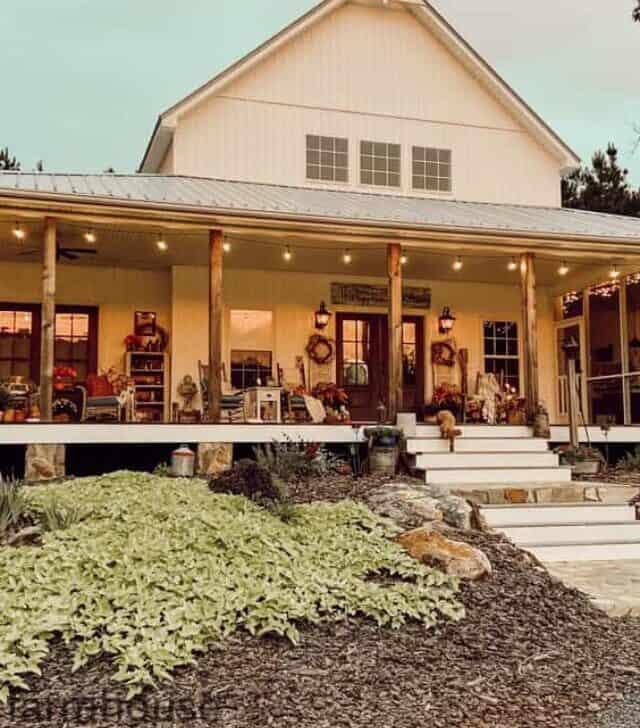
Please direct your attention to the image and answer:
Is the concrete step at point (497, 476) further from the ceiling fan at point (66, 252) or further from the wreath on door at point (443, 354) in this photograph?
the ceiling fan at point (66, 252)

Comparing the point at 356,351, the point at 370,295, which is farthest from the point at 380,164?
the point at 356,351

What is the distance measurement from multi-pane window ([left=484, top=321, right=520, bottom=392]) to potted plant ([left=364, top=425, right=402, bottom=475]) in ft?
16.3

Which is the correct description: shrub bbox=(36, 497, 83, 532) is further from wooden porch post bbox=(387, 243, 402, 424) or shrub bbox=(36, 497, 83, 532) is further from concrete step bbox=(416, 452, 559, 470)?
wooden porch post bbox=(387, 243, 402, 424)

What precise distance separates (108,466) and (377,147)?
22.6 feet

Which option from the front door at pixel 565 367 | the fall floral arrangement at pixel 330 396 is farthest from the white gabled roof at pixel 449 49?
the fall floral arrangement at pixel 330 396

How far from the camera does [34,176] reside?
1066cm

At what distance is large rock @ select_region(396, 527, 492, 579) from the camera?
514cm

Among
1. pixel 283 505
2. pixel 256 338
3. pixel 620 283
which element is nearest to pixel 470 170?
pixel 620 283

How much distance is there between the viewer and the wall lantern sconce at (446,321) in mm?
12805

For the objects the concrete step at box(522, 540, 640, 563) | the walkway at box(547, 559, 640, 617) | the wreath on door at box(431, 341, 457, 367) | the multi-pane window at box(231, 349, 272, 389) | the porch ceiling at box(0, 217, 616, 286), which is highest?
the porch ceiling at box(0, 217, 616, 286)

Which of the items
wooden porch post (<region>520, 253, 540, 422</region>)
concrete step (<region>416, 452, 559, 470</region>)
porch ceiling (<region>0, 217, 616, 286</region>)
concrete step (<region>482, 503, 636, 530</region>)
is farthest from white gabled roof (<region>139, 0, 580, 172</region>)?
concrete step (<region>482, 503, 636, 530</region>)

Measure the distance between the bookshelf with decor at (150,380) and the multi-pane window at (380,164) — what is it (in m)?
4.38

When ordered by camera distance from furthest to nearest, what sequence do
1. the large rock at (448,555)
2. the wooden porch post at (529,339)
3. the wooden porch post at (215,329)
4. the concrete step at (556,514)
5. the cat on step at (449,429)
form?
the wooden porch post at (529,339)
the wooden porch post at (215,329)
the cat on step at (449,429)
the concrete step at (556,514)
the large rock at (448,555)

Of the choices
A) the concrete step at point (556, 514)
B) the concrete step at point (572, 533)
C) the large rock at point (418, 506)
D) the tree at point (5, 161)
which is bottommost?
the concrete step at point (572, 533)
